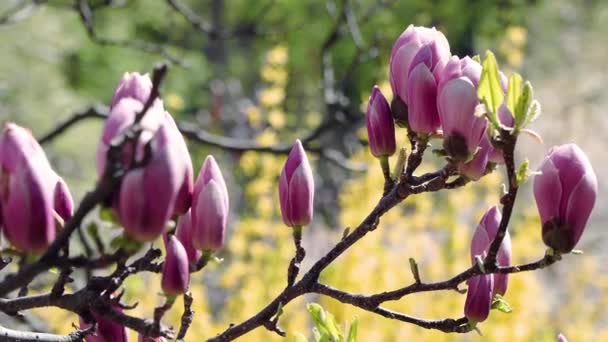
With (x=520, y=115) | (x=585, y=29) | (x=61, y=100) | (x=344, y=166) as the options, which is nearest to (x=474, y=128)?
(x=520, y=115)

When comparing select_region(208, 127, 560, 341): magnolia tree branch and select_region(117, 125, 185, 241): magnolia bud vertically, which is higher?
select_region(117, 125, 185, 241): magnolia bud

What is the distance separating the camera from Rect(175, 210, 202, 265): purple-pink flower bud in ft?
2.75

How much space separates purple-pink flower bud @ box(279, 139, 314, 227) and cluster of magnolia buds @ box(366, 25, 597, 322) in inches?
4.4

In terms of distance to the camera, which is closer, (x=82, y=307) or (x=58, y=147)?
(x=82, y=307)

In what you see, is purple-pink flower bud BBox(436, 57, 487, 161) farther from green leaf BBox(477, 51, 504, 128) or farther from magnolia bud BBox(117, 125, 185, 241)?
magnolia bud BBox(117, 125, 185, 241)

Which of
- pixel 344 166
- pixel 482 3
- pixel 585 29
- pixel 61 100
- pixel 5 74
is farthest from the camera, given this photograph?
pixel 585 29

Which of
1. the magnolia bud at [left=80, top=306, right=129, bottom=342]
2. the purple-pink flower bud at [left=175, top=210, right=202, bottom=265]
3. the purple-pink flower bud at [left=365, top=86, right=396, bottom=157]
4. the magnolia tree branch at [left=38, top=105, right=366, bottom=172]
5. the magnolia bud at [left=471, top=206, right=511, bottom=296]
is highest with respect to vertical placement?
the purple-pink flower bud at [left=365, top=86, right=396, bottom=157]

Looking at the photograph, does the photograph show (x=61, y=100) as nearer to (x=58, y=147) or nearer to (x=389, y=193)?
(x=58, y=147)

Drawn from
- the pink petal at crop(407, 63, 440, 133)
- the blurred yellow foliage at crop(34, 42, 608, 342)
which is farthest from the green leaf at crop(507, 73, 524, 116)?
the blurred yellow foliage at crop(34, 42, 608, 342)

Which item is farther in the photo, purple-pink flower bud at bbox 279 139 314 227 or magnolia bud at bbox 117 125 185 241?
purple-pink flower bud at bbox 279 139 314 227

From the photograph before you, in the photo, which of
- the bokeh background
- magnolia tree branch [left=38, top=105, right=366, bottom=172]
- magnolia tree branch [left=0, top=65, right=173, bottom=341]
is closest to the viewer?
magnolia tree branch [left=0, top=65, right=173, bottom=341]

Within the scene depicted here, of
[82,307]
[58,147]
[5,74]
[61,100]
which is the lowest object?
[58,147]

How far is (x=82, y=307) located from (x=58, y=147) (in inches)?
357

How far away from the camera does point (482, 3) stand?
550cm
